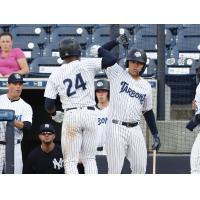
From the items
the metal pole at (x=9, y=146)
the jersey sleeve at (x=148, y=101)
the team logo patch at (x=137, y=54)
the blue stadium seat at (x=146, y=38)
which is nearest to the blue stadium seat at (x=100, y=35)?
the blue stadium seat at (x=146, y=38)

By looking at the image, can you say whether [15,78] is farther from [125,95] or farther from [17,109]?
[125,95]

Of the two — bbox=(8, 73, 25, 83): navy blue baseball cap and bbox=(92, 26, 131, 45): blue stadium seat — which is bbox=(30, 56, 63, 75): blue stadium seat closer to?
bbox=(92, 26, 131, 45): blue stadium seat

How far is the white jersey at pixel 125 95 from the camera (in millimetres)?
6859

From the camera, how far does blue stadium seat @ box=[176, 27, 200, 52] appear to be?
35.4 feet

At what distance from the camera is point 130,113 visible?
22.5ft

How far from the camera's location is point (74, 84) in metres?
6.52

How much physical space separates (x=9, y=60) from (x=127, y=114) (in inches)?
69.9

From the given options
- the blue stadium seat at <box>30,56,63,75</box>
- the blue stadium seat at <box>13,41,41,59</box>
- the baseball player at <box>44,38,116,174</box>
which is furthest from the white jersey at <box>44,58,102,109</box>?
the blue stadium seat at <box>13,41,41,59</box>

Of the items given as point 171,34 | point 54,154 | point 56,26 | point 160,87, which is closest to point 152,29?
point 171,34

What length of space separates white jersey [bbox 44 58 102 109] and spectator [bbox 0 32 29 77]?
1554mm

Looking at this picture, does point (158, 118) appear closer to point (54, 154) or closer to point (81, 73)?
point (54, 154)

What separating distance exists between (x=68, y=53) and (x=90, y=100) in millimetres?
434

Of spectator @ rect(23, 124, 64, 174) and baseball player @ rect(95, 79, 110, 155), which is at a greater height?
baseball player @ rect(95, 79, 110, 155)

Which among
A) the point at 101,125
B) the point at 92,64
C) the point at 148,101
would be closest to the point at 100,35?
the point at 101,125
